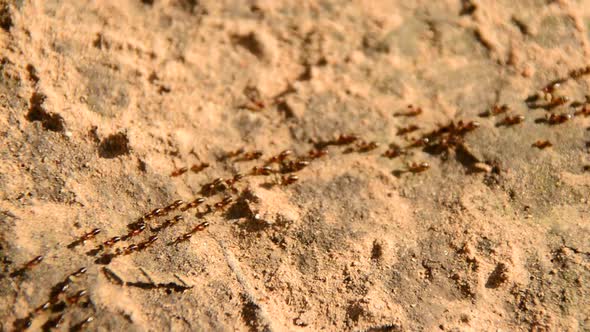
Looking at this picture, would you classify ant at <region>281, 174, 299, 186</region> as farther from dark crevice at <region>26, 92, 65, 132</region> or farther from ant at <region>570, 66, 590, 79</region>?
ant at <region>570, 66, 590, 79</region>

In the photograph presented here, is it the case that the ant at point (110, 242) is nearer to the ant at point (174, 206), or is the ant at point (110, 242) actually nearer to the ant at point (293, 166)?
the ant at point (174, 206)

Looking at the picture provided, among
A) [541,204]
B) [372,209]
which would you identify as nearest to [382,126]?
[372,209]

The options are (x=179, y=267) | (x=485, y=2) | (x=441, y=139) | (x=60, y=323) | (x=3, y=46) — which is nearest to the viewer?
(x=60, y=323)

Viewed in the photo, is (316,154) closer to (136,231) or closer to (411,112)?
(411,112)

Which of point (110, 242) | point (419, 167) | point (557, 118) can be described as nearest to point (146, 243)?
point (110, 242)

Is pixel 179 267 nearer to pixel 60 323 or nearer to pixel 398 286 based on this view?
pixel 60 323

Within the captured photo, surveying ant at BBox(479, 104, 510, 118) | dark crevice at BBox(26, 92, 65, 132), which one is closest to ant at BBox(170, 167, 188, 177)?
dark crevice at BBox(26, 92, 65, 132)

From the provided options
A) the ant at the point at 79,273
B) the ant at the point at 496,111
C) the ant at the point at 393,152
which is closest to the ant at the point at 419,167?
the ant at the point at 393,152

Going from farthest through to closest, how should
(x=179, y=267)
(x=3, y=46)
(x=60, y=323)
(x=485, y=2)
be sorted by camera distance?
(x=485, y=2) → (x=3, y=46) → (x=179, y=267) → (x=60, y=323)
